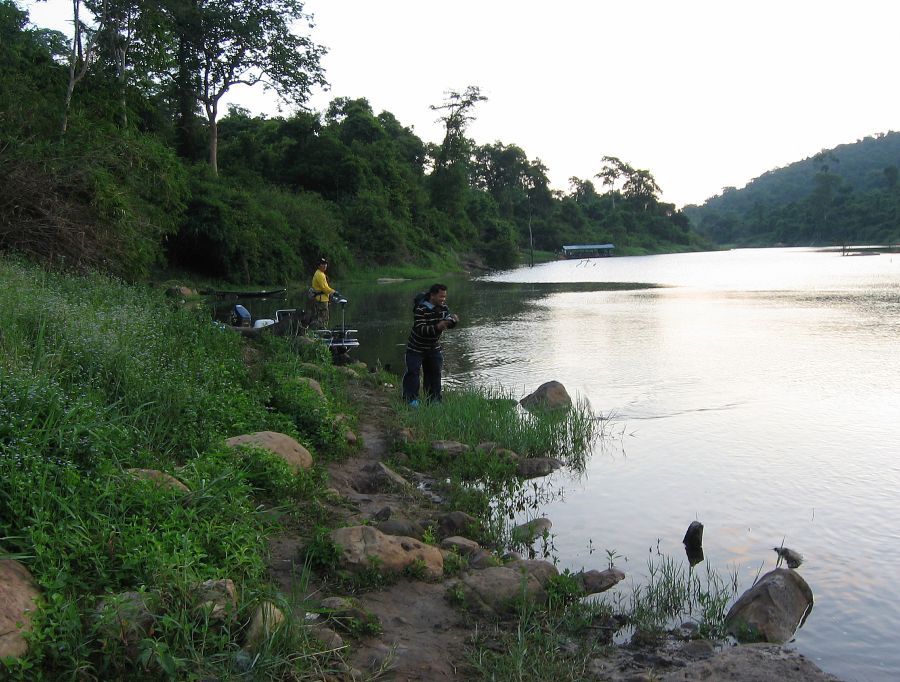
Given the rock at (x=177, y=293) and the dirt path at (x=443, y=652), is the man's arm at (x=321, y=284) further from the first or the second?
the dirt path at (x=443, y=652)

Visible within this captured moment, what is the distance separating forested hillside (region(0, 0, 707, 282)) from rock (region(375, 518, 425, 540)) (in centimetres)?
1123

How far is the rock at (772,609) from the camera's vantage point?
4660 millimetres

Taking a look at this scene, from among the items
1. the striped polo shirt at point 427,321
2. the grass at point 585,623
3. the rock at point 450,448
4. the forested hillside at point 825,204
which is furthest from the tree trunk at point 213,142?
the forested hillside at point 825,204

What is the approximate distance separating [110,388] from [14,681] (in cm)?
347

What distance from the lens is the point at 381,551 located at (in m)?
4.84

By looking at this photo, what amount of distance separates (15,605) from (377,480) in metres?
3.84

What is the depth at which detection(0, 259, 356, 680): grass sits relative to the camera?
340 centimetres

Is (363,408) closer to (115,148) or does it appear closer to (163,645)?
(163,645)

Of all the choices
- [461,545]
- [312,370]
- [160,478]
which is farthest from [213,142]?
[160,478]

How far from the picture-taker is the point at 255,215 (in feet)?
122

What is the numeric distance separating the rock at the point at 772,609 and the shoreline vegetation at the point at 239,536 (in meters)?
0.15

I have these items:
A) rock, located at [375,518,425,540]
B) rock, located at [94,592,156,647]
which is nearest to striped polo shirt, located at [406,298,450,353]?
rock, located at [375,518,425,540]

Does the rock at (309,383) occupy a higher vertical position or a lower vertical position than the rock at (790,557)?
higher

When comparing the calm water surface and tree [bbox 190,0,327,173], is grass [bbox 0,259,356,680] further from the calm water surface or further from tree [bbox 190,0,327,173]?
tree [bbox 190,0,327,173]
